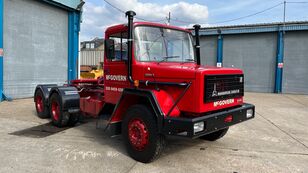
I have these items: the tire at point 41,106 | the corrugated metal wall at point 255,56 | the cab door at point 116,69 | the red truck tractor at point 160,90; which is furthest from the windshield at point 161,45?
the corrugated metal wall at point 255,56

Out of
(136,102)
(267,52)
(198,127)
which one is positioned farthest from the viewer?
(267,52)

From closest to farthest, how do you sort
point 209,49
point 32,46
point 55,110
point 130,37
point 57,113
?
point 130,37 < point 57,113 < point 55,110 < point 32,46 < point 209,49

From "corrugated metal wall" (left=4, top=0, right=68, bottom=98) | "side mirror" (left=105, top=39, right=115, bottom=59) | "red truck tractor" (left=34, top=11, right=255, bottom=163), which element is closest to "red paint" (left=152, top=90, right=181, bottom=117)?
"red truck tractor" (left=34, top=11, right=255, bottom=163)

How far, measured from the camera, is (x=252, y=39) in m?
20.8

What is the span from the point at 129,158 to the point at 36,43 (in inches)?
433

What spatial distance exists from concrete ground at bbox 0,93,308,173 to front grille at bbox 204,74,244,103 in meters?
1.18

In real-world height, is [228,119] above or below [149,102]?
below

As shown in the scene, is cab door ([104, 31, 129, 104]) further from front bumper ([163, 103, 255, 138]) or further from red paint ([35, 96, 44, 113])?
red paint ([35, 96, 44, 113])

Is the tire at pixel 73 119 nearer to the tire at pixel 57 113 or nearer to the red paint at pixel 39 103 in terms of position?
the tire at pixel 57 113

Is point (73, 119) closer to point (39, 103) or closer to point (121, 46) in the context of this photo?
point (39, 103)

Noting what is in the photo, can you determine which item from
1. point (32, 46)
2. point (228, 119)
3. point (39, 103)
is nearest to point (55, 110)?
point (39, 103)

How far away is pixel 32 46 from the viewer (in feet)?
44.0

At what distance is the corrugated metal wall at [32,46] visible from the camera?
40.3ft

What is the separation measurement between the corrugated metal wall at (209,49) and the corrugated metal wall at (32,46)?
11918 mm
